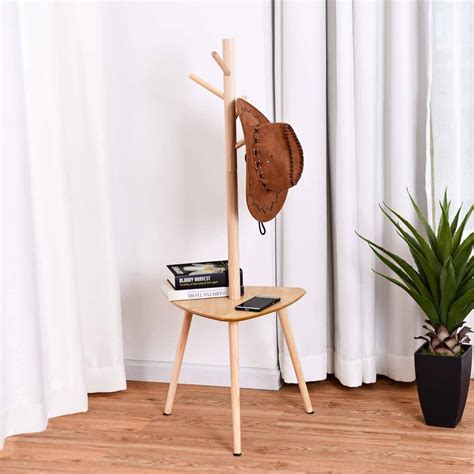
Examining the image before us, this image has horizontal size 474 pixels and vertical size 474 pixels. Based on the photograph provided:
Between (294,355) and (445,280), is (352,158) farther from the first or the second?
(294,355)

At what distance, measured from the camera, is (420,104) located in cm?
272

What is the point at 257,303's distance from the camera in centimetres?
231

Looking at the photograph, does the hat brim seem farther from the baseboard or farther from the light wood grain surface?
the baseboard

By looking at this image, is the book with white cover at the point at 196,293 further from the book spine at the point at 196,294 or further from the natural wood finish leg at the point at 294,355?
the natural wood finish leg at the point at 294,355

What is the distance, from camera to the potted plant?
2357 mm

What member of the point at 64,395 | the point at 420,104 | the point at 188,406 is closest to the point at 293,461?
the point at 188,406

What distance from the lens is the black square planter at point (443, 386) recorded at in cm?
236

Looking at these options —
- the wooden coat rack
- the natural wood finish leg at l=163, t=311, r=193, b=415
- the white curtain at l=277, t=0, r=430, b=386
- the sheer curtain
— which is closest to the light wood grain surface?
the wooden coat rack

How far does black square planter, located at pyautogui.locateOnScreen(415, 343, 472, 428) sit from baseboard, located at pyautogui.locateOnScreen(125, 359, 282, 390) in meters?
0.59

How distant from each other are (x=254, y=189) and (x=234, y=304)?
1.21 feet

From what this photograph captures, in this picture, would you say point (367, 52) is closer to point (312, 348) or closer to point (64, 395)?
point (312, 348)

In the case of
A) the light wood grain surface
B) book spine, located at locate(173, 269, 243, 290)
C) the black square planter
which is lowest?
the black square planter

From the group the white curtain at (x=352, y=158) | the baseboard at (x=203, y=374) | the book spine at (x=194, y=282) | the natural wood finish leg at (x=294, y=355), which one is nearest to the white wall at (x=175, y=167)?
the baseboard at (x=203, y=374)

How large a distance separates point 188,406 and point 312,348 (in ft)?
1.64
